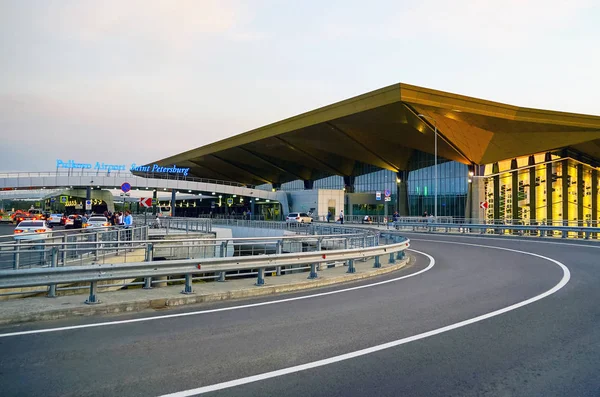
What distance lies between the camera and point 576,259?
690 inches

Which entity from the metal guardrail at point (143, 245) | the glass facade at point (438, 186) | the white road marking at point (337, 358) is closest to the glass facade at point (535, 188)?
the glass facade at point (438, 186)

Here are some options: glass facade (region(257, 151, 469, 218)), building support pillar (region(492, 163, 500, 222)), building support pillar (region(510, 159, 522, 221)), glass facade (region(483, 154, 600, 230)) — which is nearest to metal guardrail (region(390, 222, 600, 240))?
building support pillar (region(492, 163, 500, 222))

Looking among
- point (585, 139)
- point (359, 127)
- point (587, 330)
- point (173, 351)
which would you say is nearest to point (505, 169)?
point (585, 139)

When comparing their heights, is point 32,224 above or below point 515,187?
below

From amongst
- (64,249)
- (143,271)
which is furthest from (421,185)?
(143,271)

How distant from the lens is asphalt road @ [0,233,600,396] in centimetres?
482

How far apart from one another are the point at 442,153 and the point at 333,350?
176ft

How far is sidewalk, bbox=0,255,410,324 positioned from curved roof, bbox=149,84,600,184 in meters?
35.2

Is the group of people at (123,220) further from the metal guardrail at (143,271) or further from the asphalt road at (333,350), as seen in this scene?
the asphalt road at (333,350)

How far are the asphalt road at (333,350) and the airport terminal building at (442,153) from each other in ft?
123

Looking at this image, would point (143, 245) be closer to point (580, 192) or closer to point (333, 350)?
point (333, 350)

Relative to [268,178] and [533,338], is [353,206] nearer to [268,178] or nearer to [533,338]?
[268,178]

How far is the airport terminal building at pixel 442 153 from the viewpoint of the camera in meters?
46.1

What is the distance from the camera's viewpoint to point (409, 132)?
53094 millimetres
